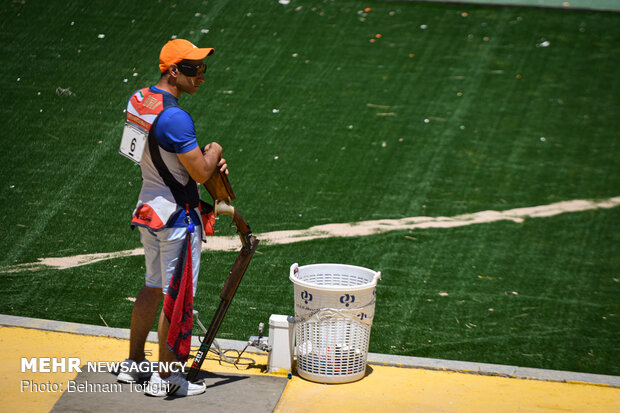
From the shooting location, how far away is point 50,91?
9.80 metres

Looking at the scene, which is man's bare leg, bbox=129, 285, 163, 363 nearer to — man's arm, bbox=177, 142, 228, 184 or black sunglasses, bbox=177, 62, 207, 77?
man's arm, bbox=177, 142, 228, 184

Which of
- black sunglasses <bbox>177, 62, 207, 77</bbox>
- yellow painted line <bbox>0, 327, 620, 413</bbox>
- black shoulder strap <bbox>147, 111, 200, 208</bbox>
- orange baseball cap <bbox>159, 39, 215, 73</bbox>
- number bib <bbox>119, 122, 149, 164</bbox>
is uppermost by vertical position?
orange baseball cap <bbox>159, 39, 215, 73</bbox>

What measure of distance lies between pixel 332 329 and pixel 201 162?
1.43 metres

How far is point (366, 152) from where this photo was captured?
8992mm

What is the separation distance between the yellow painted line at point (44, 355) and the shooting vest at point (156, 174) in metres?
1.25

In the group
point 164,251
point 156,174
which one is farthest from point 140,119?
point 164,251

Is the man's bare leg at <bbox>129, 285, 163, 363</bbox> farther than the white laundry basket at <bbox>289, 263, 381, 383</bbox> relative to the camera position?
No

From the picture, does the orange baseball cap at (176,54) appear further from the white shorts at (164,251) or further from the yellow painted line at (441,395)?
the yellow painted line at (441,395)

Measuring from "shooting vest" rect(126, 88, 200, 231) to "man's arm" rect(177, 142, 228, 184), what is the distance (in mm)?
101

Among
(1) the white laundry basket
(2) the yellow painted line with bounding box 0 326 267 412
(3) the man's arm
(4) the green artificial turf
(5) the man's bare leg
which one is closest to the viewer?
(3) the man's arm

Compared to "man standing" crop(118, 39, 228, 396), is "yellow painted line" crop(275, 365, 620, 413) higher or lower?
lower

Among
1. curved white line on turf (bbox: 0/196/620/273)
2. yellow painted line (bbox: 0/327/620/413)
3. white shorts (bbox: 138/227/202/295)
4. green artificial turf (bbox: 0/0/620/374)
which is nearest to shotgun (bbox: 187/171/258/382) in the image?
white shorts (bbox: 138/227/202/295)

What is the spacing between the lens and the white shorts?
439 cm

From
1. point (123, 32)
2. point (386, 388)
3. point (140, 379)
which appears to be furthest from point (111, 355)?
point (123, 32)
